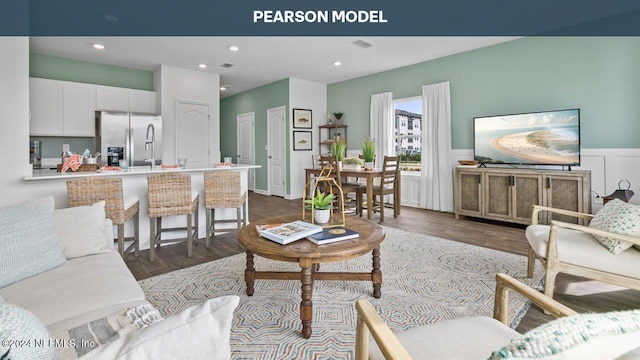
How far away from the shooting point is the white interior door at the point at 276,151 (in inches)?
288

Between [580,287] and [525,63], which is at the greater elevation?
[525,63]

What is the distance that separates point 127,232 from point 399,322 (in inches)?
120

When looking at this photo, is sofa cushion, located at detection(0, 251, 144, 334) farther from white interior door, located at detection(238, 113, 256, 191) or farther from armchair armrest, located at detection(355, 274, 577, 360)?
white interior door, located at detection(238, 113, 256, 191)

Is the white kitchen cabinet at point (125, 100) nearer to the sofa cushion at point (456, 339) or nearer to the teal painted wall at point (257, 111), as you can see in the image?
the teal painted wall at point (257, 111)

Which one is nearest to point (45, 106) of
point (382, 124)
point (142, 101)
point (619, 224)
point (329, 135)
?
point (142, 101)

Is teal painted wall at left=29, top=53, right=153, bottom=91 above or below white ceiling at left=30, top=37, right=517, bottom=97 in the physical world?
below

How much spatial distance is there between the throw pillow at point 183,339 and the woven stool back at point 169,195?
2.80m

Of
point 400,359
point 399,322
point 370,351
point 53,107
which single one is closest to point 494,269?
point 399,322

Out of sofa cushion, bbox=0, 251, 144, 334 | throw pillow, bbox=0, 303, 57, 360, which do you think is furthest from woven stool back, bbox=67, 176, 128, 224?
throw pillow, bbox=0, 303, 57, 360

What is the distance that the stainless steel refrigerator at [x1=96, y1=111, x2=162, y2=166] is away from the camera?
17.4 feet

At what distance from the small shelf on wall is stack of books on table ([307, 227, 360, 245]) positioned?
5.26 m

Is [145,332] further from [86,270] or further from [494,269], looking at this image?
[494,269]

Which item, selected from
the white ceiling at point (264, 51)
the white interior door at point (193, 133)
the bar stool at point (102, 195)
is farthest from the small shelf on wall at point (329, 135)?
the bar stool at point (102, 195)
